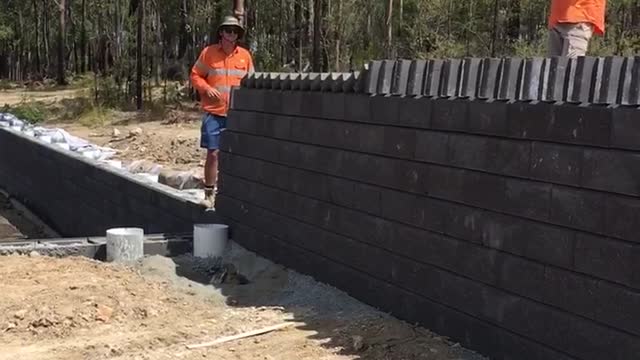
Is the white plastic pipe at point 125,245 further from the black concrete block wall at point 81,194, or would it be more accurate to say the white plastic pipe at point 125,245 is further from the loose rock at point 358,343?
the loose rock at point 358,343

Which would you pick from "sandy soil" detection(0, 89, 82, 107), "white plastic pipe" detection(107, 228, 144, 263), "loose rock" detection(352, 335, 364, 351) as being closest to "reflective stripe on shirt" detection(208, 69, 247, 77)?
"white plastic pipe" detection(107, 228, 144, 263)

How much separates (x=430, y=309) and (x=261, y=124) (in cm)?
265

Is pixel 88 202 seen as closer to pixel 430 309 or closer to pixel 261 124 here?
pixel 261 124

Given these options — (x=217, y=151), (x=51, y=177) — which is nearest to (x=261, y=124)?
(x=217, y=151)

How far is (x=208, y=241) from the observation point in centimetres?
696

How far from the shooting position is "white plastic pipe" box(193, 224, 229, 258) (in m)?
6.95

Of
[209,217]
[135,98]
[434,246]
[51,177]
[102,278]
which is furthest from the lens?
[135,98]

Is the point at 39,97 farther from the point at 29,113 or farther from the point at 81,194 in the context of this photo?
the point at 81,194

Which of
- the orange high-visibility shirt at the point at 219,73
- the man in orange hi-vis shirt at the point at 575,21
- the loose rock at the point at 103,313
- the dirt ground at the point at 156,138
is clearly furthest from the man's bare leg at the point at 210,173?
the dirt ground at the point at 156,138

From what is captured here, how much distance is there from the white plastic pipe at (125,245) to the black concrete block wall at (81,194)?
84 centimetres

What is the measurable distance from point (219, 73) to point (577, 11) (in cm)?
356

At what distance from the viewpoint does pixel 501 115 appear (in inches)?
163

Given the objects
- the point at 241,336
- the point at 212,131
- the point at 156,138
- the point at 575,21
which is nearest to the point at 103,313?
the point at 241,336

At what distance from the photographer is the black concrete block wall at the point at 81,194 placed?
8336mm
